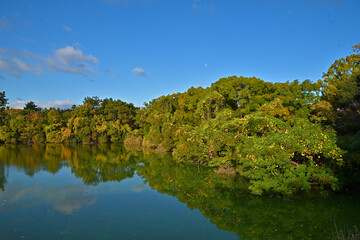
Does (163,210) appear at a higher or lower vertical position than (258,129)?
lower

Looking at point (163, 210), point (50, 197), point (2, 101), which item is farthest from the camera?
point (2, 101)

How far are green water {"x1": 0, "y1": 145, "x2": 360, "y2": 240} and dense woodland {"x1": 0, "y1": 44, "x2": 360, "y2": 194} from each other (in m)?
1.46

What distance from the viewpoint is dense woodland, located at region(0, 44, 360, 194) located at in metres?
13.5

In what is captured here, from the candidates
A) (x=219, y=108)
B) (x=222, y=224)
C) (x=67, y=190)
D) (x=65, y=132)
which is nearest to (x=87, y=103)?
(x=65, y=132)

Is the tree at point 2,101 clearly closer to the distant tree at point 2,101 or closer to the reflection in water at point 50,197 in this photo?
the distant tree at point 2,101

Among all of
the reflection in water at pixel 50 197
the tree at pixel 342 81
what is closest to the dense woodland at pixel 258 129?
the tree at pixel 342 81

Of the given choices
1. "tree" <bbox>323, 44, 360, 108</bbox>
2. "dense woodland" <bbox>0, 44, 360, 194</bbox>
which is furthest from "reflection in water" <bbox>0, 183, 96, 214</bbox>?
"tree" <bbox>323, 44, 360, 108</bbox>

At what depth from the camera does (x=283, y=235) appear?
9250 millimetres

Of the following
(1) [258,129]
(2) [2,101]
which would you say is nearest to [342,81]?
(1) [258,129]

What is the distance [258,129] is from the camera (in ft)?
56.6

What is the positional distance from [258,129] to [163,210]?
8761mm

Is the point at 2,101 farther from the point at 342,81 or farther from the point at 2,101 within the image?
the point at 342,81

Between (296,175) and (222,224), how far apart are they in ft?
18.5

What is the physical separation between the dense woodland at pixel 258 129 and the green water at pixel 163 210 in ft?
4.80
